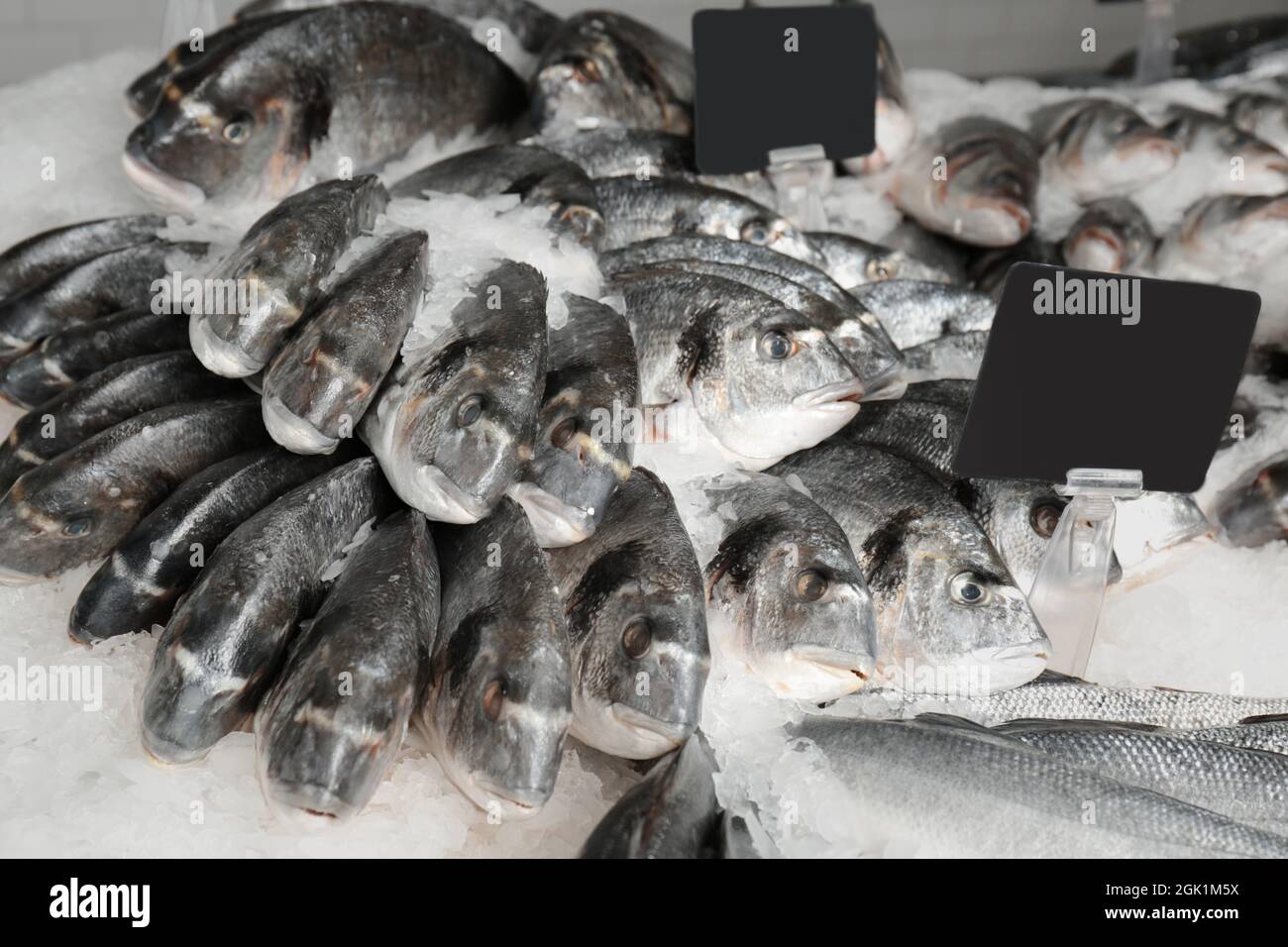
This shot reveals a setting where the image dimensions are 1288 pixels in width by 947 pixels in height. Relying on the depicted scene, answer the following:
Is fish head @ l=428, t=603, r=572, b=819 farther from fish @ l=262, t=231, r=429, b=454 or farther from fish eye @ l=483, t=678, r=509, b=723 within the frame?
fish @ l=262, t=231, r=429, b=454

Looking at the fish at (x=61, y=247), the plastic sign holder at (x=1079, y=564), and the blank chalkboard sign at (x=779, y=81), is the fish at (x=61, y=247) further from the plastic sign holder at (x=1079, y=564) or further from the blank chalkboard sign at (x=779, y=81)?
the plastic sign holder at (x=1079, y=564)

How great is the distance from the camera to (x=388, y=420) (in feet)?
4.72

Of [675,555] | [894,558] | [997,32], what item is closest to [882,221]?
[894,558]

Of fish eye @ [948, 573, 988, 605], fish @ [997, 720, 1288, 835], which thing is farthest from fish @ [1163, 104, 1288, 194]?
fish @ [997, 720, 1288, 835]

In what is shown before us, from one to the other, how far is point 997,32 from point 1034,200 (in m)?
3.84

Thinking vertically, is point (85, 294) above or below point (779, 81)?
below

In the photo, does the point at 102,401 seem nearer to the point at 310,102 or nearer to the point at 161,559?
the point at 161,559

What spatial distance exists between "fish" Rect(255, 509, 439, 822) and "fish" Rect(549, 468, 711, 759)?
185mm

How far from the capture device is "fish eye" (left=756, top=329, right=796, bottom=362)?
66.8 inches

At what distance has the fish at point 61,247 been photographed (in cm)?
211

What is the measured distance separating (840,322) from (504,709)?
936 millimetres

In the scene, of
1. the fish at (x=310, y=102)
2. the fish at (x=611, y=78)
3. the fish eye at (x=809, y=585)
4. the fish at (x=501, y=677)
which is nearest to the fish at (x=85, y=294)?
the fish at (x=310, y=102)

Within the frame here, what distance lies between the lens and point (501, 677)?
1.21 metres

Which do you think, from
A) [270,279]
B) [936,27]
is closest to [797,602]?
[270,279]
